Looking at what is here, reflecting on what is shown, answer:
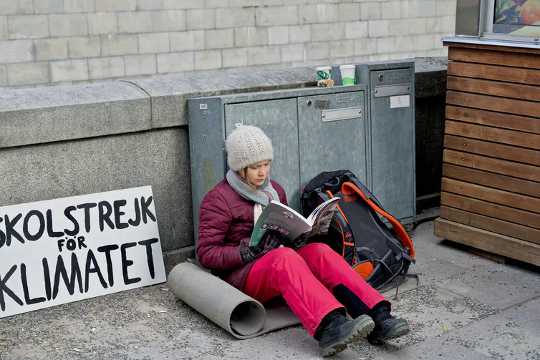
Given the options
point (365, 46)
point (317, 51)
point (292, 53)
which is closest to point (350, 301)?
point (292, 53)

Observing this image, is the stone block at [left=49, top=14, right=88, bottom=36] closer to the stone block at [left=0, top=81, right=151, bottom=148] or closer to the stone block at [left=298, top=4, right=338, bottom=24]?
the stone block at [left=298, top=4, right=338, bottom=24]

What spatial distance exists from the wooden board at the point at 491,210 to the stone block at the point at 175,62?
625cm

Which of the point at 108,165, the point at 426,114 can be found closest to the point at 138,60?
the point at 426,114

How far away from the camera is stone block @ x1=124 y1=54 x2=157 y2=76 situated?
11.2 metres

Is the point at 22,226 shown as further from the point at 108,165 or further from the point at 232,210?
the point at 232,210

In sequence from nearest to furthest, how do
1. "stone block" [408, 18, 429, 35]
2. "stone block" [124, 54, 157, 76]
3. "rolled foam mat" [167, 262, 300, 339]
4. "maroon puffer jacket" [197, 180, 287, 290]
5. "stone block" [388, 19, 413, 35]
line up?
"rolled foam mat" [167, 262, 300, 339] < "maroon puffer jacket" [197, 180, 287, 290] < "stone block" [124, 54, 157, 76] < "stone block" [388, 19, 413, 35] < "stone block" [408, 18, 429, 35]

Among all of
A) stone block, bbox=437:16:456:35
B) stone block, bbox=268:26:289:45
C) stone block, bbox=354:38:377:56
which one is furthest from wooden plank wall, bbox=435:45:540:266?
stone block, bbox=437:16:456:35

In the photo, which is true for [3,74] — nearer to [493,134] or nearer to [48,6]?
[48,6]

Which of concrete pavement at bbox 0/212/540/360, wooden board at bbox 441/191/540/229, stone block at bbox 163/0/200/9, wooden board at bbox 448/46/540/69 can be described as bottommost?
concrete pavement at bbox 0/212/540/360

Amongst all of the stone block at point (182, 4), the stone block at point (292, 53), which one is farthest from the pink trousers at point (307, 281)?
the stone block at point (292, 53)

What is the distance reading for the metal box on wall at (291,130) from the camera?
17.0 ft

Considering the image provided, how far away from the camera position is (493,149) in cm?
562

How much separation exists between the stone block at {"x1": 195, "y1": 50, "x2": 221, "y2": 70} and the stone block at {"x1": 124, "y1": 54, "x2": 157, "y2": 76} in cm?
70

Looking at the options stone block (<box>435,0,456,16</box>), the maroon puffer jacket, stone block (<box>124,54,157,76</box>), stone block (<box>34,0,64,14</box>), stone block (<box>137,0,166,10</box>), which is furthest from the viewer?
stone block (<box>435,0,456,16</box>)
